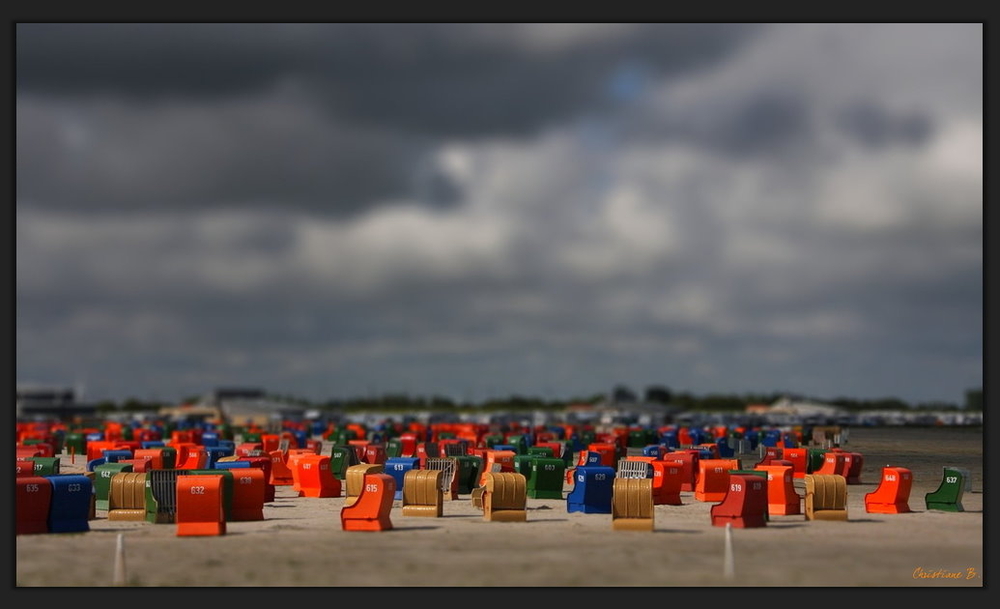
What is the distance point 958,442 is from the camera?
333 ft

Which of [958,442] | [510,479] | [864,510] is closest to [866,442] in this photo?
[958,442]

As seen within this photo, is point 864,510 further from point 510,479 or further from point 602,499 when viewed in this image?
point 510,479

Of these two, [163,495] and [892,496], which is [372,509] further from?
[892,496]

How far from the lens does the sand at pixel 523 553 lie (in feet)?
87.0

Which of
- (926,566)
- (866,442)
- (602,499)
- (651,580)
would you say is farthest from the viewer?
(866,442)

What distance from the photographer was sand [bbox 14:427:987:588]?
1044 inches

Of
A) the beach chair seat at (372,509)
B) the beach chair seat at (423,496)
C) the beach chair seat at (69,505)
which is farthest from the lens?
the beach chair seat at (423,496)

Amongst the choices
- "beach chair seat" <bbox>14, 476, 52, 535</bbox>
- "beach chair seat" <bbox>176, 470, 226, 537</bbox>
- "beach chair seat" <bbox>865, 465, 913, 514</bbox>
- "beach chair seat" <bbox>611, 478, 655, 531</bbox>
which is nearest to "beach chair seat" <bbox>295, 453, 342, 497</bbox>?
"beach chair seat" <bbox>176, 470, 226, 537</bbox>

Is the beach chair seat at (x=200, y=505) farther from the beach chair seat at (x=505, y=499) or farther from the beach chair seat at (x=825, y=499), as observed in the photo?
the beach chair seat at (x=825, y=499)

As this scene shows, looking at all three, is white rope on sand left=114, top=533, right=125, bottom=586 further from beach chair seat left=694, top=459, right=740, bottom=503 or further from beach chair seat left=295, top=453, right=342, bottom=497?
beach chair seat left=694, top=459, right=740, bottom=503

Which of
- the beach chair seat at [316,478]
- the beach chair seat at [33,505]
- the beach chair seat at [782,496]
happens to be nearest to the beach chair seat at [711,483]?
the beach chair seat at [782,496]

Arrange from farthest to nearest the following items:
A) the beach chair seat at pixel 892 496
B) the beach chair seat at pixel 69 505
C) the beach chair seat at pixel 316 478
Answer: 1. the beach chair seat at pixel 316 478
2. the beach chair seat at pixel 892 496
3. the beach chair seat at pixel 69 505

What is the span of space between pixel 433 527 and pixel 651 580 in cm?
1134

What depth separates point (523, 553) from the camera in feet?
99.9
